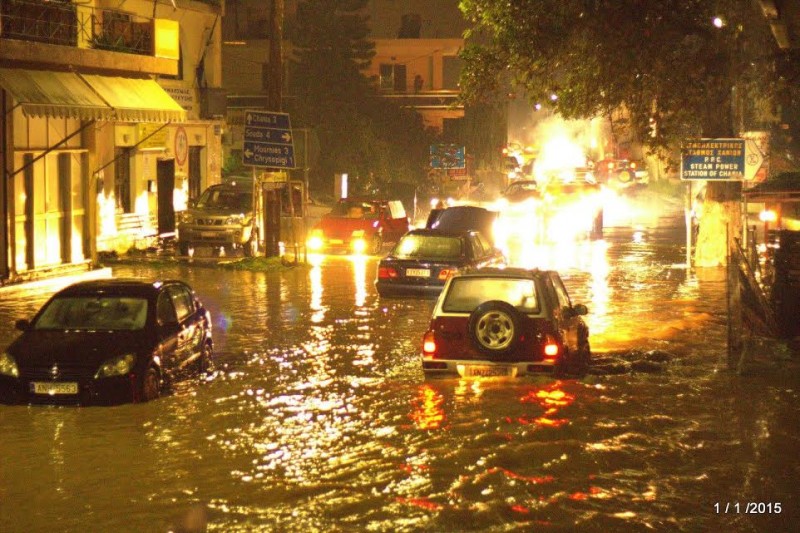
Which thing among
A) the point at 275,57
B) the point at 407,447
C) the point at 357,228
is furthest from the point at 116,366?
the point at 357,228

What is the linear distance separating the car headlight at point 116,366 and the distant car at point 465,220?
19.1 meters

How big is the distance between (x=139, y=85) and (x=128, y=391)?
15.4m

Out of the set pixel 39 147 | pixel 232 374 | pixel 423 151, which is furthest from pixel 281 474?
pixel 423 151

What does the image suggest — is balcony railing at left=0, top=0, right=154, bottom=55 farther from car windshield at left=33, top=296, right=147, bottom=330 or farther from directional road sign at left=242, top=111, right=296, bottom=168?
car windshield at left=33, top=296, right=147, bottom=330

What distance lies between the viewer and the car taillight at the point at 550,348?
14.3 meters

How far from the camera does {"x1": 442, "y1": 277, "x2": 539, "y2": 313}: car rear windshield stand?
580 inches

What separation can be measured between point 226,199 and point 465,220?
675 centimetres

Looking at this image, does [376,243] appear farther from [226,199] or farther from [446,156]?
[446,156]

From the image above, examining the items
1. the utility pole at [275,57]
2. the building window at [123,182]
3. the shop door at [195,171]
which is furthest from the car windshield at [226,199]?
the shop door at [195,171]

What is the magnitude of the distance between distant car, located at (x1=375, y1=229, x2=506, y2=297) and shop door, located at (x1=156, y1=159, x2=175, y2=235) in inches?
622

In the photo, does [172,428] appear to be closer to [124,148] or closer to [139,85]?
[139,85]

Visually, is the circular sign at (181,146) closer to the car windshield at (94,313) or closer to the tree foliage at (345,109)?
the car windshield at (94,313)

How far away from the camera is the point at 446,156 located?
185ft

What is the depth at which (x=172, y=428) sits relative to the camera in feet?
42.0
